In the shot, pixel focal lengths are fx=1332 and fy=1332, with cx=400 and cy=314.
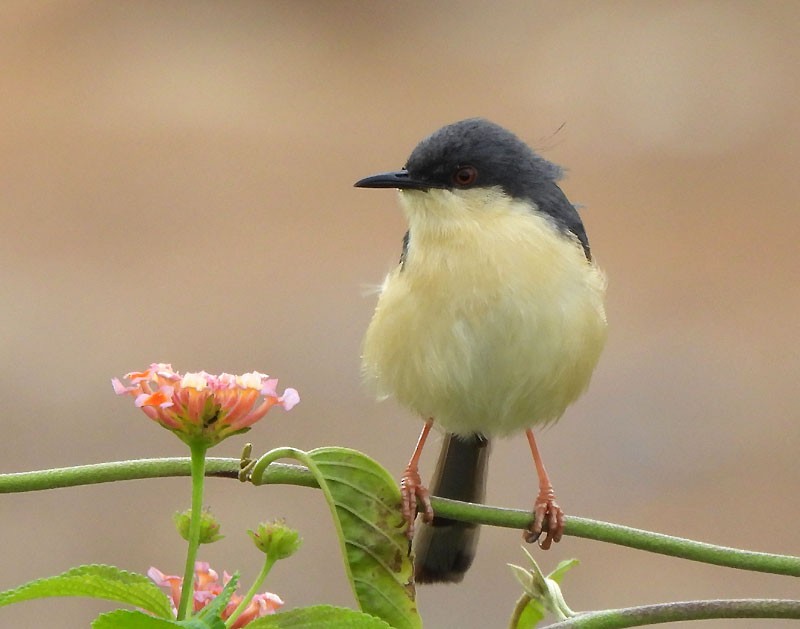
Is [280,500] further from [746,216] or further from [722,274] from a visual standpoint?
[746,216]

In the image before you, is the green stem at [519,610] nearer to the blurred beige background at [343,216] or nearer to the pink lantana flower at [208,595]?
the pink lantana flower at [208,595]

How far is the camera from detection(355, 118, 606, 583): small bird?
357cm

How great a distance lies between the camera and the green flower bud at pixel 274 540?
6.81 ft

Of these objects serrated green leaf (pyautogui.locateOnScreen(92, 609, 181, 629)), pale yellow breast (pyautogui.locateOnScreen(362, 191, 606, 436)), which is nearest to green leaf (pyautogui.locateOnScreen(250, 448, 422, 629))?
serrated green leaf (pyautogui.locateOnScreen(92, 609, 181, 629))

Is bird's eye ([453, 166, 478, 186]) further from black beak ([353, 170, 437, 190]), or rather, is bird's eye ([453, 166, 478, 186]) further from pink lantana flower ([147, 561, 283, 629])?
pink lantana flower ([147, 561, 283, 629])

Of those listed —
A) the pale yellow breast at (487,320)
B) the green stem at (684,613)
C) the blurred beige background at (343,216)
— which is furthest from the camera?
the blurred beige background at (343,216)

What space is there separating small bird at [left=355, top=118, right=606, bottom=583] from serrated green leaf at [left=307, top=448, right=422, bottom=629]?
3.75ft

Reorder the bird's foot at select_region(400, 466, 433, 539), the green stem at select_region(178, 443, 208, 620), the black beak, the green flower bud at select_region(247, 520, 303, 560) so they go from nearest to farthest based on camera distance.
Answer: the green stem at select_region(178, 443, 208, 620), the green flower bud at select_region(247, 520, 303, 560), the bird's foot at select_region(400, 466, 433, 539), the black beak

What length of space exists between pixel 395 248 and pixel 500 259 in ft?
32.4

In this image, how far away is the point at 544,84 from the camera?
55.8 ft

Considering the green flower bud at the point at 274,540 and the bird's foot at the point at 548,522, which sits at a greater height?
the green flower bud at the point at 274,540

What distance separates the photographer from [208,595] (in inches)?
76.4

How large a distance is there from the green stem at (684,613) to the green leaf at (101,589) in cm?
57

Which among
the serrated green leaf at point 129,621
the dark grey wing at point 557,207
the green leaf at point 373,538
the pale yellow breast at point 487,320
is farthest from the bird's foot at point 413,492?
the serrated green leaf at point 129,621
